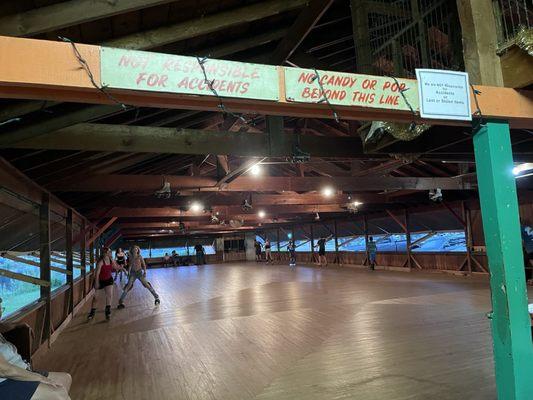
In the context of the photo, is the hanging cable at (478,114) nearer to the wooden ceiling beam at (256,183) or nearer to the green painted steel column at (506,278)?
the green painted steel column at (506,278)

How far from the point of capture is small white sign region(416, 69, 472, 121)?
2355mm

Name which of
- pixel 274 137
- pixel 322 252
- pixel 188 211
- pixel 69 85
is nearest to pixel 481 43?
pixel 274 137

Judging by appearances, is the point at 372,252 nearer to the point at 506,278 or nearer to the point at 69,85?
the point at 506,278

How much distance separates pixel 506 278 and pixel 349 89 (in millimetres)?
1468

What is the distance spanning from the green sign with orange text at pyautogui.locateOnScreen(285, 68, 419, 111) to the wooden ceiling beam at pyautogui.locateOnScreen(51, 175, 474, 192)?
4942 millimetres

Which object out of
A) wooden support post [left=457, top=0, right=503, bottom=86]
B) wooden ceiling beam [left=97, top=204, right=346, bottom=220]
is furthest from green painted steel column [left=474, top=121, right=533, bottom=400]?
wooden ceiling beam [left=97, top=204, right=346, bottom=220]

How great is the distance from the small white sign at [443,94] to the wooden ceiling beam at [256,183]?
5096 millimetres

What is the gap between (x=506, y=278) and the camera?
7.54 feet

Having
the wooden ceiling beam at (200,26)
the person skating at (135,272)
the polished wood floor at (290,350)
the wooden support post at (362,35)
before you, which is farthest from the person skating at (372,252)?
the wooden ceiling beam at (200,26)

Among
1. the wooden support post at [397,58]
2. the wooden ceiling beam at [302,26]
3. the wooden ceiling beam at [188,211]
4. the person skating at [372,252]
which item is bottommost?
the person skating at [372,252]

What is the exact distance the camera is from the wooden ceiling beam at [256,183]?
6.25 m

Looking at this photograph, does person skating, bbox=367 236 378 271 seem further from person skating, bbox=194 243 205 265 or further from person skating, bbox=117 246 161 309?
person skating, bbox=194 243 205 265

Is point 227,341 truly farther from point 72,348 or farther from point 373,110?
point 373,110

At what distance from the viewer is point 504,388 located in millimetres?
2348
